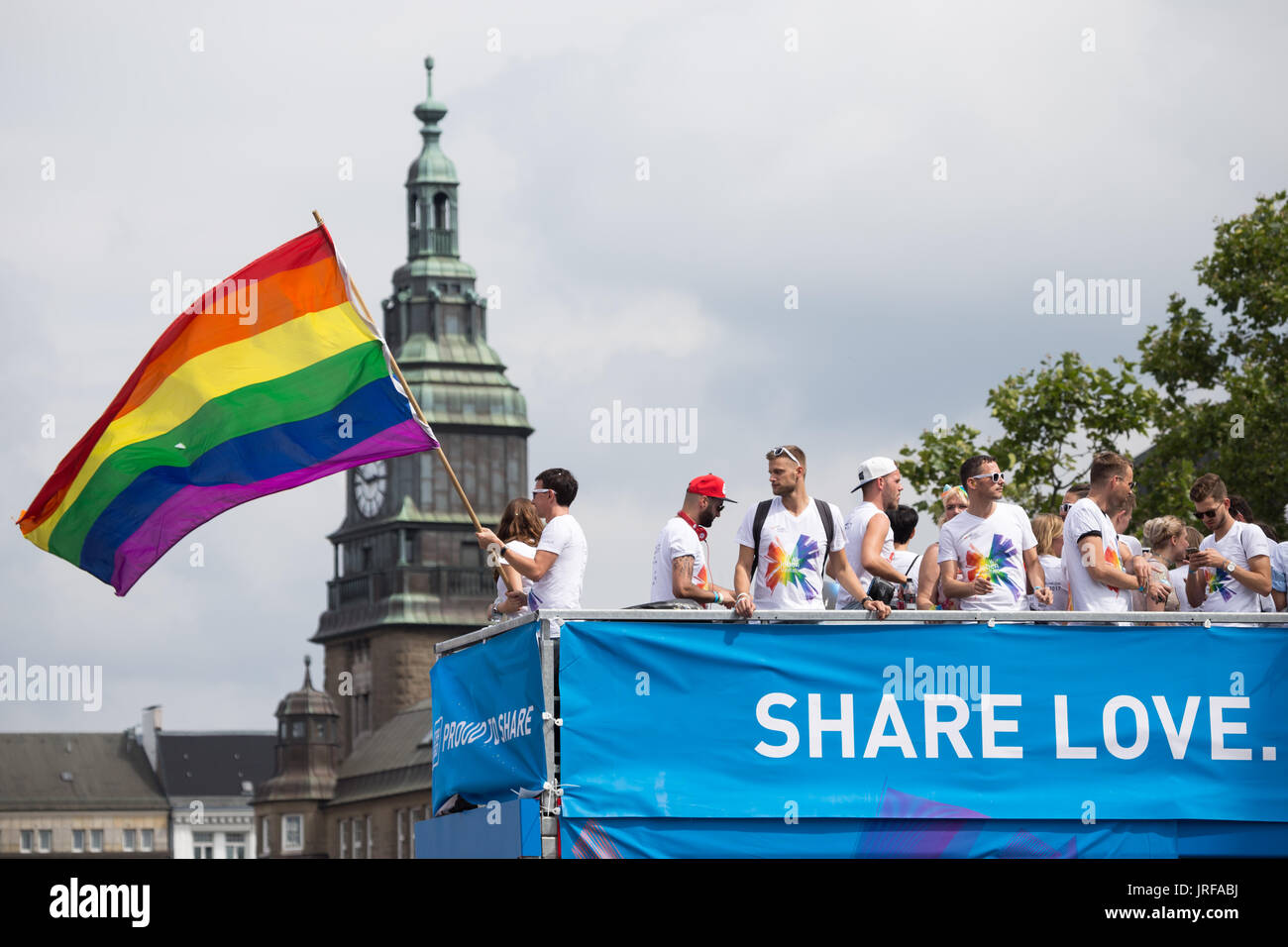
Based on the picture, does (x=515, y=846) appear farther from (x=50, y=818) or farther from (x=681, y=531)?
(x=50, y=818)

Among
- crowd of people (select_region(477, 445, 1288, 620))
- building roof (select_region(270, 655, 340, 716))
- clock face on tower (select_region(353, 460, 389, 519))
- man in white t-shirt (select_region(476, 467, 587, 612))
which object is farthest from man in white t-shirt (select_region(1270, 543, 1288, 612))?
building roof (select_region(270, 655, 340, 716))

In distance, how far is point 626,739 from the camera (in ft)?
39.8

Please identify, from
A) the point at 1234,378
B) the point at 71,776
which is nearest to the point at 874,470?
the point at 1234,378

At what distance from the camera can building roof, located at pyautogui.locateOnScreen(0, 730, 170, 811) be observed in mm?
170125

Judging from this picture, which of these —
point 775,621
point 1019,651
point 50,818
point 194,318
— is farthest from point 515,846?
point 50,818

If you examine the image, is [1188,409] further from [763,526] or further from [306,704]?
[306,704]

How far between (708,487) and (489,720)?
5.79 ft

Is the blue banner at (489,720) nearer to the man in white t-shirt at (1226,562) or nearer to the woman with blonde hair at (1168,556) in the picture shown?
the woman with blonde hair at (1168,556)

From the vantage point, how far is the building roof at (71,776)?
6698 inches

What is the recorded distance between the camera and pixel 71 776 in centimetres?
17212

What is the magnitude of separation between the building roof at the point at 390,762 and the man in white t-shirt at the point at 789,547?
371 feet

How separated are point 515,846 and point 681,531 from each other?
2020 millimetres

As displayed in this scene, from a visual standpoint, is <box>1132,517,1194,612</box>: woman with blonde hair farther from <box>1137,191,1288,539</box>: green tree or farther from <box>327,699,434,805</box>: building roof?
<box>327,699,434,805</box>: building roof
